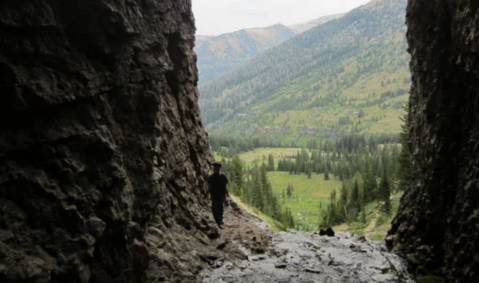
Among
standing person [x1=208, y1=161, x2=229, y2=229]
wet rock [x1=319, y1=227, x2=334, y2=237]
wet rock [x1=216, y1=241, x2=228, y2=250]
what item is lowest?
wet rock [x1=319, y1=227, x2=334, y2=237]

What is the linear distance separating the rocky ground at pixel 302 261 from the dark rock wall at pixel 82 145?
269 centimetres

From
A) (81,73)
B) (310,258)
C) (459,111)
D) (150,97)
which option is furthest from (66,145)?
(459,111)

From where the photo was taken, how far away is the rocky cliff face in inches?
562

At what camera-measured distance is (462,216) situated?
14922 millimetres

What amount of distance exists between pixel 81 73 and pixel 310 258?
1458 cm

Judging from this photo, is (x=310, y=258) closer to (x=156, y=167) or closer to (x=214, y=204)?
(x=214, y=204)

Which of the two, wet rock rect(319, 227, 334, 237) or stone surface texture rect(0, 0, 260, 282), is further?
wet rock rect(319, 227, 334, 237)

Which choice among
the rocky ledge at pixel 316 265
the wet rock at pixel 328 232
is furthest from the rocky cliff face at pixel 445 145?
the wet rock at pixel 328 232

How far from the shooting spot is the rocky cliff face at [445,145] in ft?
46.8

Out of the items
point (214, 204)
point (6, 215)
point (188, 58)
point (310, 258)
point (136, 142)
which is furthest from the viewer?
point (188, 58)

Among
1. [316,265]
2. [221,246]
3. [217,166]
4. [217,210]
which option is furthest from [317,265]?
[217,166]

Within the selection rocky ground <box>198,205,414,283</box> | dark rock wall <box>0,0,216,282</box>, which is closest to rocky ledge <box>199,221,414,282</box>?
rocky ground <box>198,205,414,283</box>

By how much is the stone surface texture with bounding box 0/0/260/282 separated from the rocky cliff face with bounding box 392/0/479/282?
10.5 meters

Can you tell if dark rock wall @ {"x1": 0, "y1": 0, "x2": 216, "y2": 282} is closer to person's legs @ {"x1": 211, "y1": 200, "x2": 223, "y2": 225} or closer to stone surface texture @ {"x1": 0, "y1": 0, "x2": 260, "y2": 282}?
stone surface texture @ {"x1": 0, "y1": 0, "x2": 260, "y2": 282}
